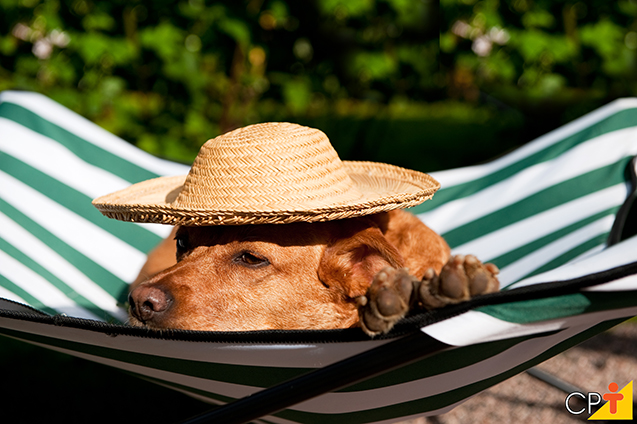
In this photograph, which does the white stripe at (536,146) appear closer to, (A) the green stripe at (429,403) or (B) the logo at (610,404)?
(B) the logo at (610,404)

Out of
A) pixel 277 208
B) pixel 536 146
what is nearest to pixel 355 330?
pixel 277 208

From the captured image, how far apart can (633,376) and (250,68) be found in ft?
15.3

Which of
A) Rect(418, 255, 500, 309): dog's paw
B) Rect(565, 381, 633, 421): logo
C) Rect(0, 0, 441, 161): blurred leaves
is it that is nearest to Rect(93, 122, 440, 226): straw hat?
Rect(418, 255, 500, 309): dog's paw

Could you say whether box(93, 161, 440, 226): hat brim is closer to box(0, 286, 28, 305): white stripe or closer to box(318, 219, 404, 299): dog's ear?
box(318, 219, 404, 299): dog's ear

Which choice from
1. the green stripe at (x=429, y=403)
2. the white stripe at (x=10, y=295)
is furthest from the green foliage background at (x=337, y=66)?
the green stripe at (x=429, y=403)

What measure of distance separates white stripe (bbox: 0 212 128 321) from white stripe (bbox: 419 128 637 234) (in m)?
1.87

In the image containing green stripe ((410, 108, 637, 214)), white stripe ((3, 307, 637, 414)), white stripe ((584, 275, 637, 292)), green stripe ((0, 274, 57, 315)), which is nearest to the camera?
white stripe ((584, 275, 637, 292))

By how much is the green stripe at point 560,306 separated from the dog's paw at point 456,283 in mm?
58

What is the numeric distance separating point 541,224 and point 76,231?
2.55 m

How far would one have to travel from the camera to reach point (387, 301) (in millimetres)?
1630

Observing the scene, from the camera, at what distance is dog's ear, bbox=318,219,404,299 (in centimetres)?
225

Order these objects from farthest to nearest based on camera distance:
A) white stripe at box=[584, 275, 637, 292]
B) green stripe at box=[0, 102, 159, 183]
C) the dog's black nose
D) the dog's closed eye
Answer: green stripe at box=[0, 102, 159, 183] → the dog's closed eye → the dog's black nose → white stripe at box=[584, 275, 637, 292]

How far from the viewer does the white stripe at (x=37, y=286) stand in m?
2.81

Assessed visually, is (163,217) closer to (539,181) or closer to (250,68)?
(539,181)
